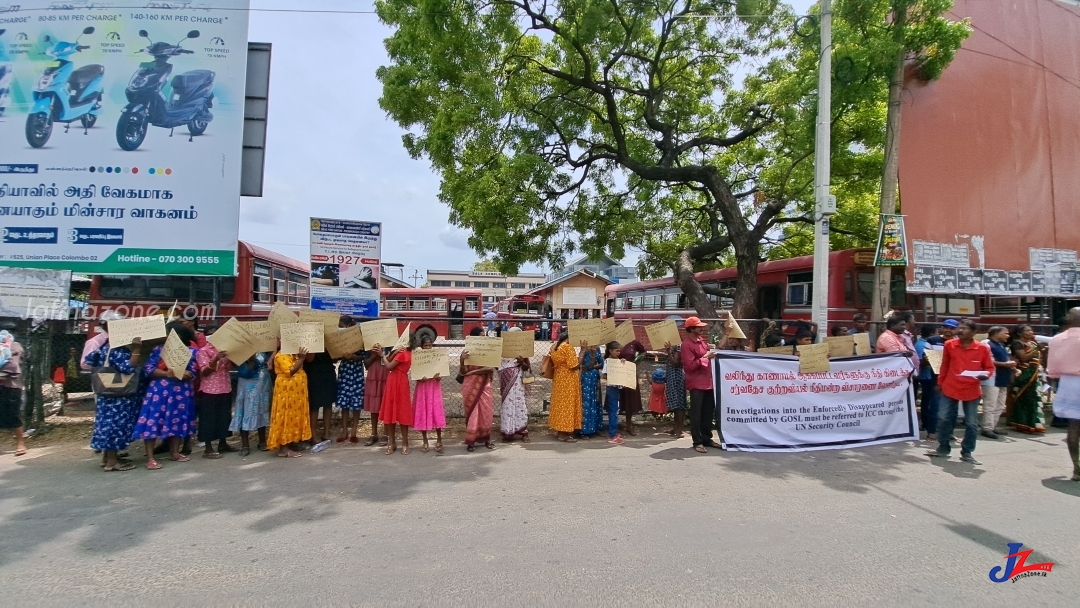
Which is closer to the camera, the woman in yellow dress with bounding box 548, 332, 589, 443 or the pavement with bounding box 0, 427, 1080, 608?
the pavement with bounding box 0, 427, 1080, 608

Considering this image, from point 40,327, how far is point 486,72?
26.8ft

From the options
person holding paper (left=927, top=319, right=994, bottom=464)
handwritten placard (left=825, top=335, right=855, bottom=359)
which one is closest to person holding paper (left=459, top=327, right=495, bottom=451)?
handwritten placard (left=825, top=335, right=855, bottom=359)

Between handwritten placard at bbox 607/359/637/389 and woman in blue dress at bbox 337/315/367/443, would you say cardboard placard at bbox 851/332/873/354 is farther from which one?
woman in blue dress at bbox 337/315/367/443

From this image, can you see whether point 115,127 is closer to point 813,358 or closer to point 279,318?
point 279,318

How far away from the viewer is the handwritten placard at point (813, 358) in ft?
22.2

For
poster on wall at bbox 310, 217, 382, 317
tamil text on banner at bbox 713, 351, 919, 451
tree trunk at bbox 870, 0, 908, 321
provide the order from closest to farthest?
tamil text on banner at bbox 713, 351, 919, 451
tree trunk at bbox 870, 0, 908, 321
poster on wall at bbox 310, 217, 382, 317

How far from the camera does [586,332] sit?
23.1 ft

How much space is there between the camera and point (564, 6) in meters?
10.7

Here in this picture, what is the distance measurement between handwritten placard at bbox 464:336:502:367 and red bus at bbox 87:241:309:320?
4.34 meters

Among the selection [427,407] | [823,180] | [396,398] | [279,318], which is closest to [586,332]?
[427,407]

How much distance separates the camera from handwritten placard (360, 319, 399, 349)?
6.52m

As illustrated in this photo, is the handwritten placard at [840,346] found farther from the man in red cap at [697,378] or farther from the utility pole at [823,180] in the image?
the man in red cap at [697,378]

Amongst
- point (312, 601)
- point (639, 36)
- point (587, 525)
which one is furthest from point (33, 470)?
point (639, 36)

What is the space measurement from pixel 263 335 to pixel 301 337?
47cm
